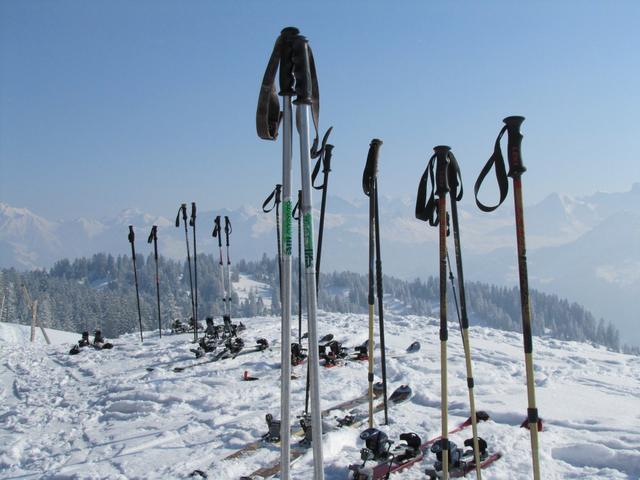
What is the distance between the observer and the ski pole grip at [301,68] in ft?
11.7

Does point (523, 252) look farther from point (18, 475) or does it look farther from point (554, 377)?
point (554, 377)

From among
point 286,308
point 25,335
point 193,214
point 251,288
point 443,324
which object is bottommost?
point 251,288

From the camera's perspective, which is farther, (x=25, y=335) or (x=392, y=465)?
(x=25, y=335)

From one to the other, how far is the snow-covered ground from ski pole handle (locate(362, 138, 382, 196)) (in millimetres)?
3381

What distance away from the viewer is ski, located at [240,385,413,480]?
5.32 m

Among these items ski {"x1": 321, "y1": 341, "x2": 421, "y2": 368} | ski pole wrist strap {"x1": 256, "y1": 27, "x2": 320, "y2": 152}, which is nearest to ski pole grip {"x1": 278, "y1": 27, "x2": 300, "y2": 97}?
ski pole wrist strap {"x1": 256, "y1": 27, "x2": 320, "y2": 152}

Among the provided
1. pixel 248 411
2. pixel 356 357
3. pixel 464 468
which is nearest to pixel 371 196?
pixel 464 468

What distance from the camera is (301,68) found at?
3.58 metres

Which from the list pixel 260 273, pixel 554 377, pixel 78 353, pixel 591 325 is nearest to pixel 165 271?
pixel 260 273

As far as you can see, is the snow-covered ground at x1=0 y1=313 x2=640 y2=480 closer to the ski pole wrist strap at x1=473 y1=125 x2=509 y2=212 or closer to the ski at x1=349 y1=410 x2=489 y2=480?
the ski at x1=349 y1=410 x2=489 y2=480

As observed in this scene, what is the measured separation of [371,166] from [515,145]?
9.29 ft

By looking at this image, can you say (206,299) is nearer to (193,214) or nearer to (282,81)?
(193,214)

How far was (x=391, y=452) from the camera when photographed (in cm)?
546

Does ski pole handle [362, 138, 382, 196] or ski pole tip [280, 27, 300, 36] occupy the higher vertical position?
ski pole tip [280, 27, 300, 36]
